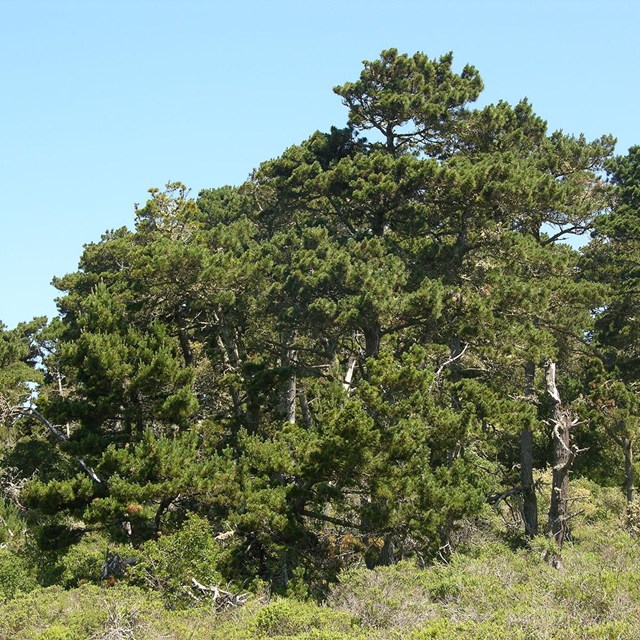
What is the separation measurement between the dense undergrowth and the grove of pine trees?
1548mm

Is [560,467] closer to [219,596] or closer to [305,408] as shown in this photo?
Result: [305,408]

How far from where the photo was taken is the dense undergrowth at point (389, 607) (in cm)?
897

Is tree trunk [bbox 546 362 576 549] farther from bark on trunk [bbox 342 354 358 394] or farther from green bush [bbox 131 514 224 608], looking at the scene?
green bush [bbox 131 514 224 608]

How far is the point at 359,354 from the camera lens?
20.6 metres

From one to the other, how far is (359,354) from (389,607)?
1019 centimetres

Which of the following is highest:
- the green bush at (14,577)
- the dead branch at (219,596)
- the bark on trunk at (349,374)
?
the bark on trunk at (349,374)

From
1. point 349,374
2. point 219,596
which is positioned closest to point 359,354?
point 349,374

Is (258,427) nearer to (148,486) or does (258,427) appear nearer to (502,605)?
(148,486)

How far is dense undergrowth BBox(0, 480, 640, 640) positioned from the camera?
29.4 feet

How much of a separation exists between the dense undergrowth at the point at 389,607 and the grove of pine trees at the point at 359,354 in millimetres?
1548

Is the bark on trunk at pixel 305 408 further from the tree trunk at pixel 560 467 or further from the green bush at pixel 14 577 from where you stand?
the green bush at pixel 14 577

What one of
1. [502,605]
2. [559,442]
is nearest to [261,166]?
[559,442]

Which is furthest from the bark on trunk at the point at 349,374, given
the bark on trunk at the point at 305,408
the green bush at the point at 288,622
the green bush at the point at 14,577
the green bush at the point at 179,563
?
the green bush at the point at 14,577

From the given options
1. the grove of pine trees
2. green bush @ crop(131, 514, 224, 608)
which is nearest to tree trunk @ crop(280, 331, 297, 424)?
the grove of pine trees
